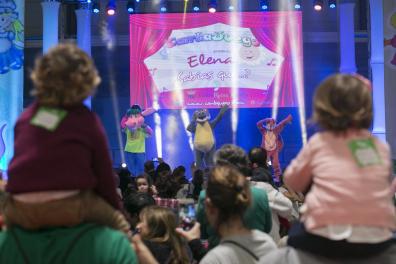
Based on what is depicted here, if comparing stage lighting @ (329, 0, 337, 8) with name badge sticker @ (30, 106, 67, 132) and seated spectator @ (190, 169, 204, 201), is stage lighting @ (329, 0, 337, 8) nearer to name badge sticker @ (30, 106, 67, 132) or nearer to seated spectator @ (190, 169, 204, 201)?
seated spectator @ (190, 169, 204, 201)

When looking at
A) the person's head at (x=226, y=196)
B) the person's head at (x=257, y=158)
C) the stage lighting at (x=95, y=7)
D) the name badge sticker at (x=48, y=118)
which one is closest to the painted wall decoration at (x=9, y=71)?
the stage lighting at (x=95, y=7)

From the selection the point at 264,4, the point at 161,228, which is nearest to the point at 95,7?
the point at 264,4

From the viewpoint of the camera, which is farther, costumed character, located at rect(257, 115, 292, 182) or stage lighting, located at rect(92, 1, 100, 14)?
stage lighting, located at rect(92, 1, 100, 14)

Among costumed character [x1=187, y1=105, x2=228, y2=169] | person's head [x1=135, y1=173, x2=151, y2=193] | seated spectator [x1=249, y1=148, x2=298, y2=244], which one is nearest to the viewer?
seated spectator [x1=249, y1=148, x2=298, y2=244]

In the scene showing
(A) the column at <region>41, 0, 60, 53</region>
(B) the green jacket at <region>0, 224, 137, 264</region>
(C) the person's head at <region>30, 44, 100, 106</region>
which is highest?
(A) the column at <region>41, 0, 60, 53</region>

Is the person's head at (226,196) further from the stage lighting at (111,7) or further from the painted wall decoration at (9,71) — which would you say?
the stage lighting at (111,7)

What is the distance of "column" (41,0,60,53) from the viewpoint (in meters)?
10.0

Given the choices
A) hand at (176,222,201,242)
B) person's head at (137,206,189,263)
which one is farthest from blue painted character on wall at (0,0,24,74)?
hand at (176,222,201,242)

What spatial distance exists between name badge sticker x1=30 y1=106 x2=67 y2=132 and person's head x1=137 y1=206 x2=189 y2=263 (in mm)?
1090

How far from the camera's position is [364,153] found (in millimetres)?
1512

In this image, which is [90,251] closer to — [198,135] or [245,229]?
[245,229]

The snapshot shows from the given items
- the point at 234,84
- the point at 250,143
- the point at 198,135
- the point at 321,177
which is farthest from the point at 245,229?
the point at 250,143

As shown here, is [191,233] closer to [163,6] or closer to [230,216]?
[230,216]

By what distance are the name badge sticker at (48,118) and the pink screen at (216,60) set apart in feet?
27.5
